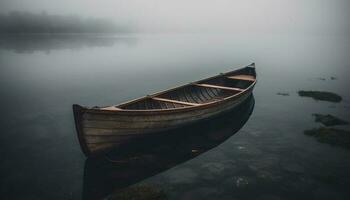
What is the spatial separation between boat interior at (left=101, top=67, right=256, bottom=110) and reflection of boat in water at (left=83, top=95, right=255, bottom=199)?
1.67 m

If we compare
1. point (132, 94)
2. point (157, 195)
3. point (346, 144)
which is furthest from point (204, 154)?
point (132, 94)

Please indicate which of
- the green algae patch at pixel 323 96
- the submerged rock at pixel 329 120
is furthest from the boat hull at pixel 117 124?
the green algae patch at pixel 323 96

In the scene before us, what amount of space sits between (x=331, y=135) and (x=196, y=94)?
8.19 metres

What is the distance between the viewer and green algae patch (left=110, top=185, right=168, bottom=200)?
927 cm

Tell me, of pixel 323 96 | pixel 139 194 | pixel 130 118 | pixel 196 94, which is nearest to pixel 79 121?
pixel 130 118

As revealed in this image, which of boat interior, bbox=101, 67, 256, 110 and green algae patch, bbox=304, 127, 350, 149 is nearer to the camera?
green algae patch, bbox=304, 127, 350, 149

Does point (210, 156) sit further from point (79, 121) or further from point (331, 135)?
point (331, 135)

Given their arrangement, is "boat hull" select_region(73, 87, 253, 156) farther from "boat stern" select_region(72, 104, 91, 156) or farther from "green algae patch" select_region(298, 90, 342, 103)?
"green algae patch" select_region(298, 90, 342, 103)

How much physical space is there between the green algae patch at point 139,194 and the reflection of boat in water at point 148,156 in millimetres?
492

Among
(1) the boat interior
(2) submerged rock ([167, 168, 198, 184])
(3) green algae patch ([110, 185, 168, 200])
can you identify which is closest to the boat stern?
(1) the boat interior

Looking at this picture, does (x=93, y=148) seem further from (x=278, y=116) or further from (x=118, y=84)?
(x=118, y=84)

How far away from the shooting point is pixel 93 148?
1109cm

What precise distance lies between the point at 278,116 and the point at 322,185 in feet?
28.4

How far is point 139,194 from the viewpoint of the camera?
31.0ft
